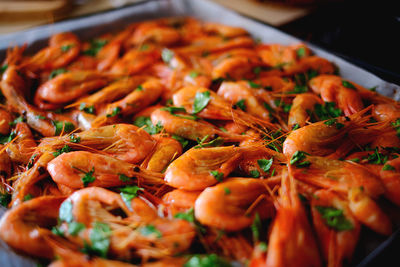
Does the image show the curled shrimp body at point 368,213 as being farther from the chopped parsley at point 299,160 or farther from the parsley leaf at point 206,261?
the parsley leaf at point 206,261

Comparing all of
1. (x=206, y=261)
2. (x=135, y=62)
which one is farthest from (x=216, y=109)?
(x=206, y=261)

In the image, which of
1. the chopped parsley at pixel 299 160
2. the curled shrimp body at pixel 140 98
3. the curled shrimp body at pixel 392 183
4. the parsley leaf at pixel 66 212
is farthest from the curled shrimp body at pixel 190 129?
the curled shrimp body at pixel 392 183

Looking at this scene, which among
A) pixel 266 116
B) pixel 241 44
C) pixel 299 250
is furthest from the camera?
pixel 241 44

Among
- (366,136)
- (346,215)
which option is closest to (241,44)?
(366,136)

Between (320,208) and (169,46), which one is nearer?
(320,208)

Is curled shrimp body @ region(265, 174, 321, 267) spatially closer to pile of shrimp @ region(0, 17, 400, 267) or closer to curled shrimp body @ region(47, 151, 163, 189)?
pile of shrimp @ region(0, 17, 400, 267)

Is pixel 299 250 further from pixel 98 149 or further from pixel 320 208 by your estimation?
pixel 98 149
